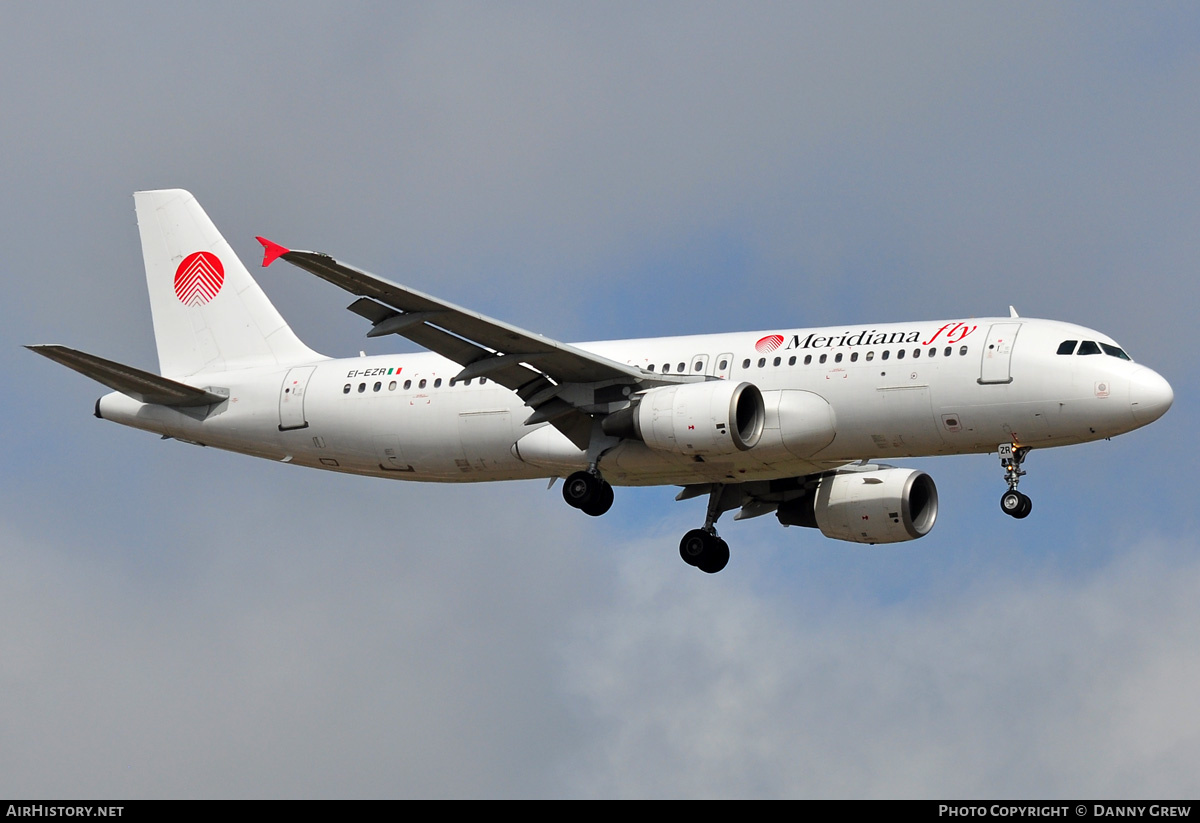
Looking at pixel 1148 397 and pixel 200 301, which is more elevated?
pixel 200 301

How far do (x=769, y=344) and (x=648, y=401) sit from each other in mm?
3254

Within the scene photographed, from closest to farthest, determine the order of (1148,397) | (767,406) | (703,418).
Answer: (1148,397), (703,418), (767,406)

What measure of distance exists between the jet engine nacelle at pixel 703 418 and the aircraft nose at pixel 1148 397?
8.05 meters

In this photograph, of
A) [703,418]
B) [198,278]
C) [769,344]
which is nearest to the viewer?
[703,418]

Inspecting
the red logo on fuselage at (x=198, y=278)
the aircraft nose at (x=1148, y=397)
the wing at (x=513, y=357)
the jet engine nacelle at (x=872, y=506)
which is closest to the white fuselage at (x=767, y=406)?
the aircraft nose at (x=1148, y=397)

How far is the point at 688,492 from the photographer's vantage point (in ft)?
163

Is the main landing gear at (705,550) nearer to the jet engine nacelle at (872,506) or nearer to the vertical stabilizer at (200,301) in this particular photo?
the jet engine nacelle at (872,506)

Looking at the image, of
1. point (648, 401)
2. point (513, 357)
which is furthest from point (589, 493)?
point (513, 357)

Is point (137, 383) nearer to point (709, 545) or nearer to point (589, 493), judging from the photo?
point (589, 493)

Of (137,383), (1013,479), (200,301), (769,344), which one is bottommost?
(1013,479)

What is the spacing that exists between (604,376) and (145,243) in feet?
55.1

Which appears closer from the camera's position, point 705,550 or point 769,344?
point 769,344

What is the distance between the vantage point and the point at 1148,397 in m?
40.7
